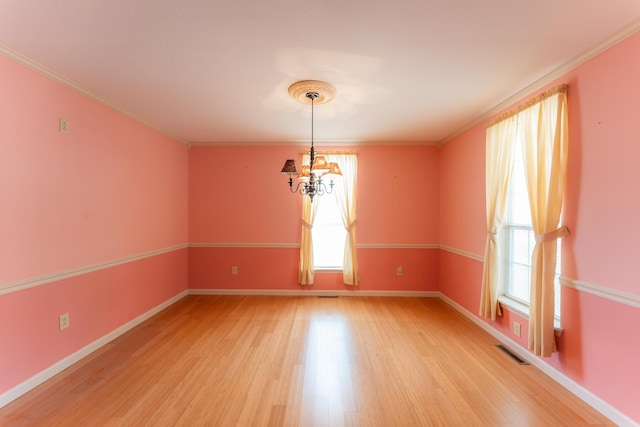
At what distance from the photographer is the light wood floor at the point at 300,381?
6.34 feet

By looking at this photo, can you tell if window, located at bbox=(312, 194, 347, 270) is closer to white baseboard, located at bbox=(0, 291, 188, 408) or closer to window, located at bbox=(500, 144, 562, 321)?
window, located at bbox=(500, 144, 562, 321)

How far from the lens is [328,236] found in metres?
4.77

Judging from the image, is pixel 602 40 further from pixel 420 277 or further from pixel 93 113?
pixel 93 113

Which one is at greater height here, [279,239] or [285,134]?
[285,134]

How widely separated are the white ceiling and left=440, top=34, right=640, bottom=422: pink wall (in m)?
0.26

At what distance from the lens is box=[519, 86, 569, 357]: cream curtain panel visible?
223 cm

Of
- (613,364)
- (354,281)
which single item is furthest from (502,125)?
(354,281)

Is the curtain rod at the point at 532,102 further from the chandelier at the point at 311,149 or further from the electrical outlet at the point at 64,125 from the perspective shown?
the electrical outlet at the point at 64,125

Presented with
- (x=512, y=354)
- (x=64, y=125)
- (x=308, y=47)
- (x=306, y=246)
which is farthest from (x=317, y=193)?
(x=512, y=354)

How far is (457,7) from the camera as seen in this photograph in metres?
1.60

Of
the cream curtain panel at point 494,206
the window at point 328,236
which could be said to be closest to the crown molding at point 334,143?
the window at point 328,236

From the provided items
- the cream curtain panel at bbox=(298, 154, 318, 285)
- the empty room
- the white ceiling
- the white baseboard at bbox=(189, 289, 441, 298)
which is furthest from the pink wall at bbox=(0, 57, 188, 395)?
the cream curtain panel at bbox=(298, 154, 318, 285)

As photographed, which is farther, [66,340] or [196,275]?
[196,275]

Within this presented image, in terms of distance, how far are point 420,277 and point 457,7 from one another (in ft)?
12.9
